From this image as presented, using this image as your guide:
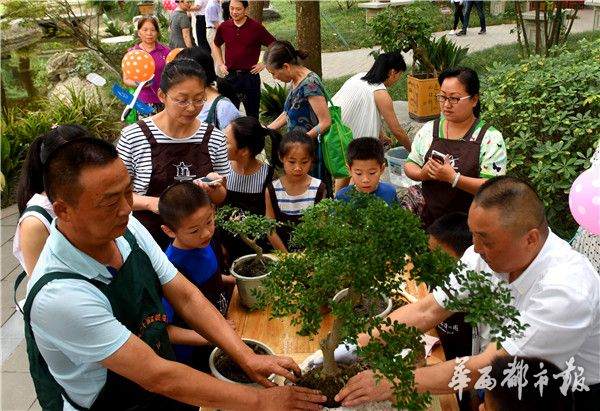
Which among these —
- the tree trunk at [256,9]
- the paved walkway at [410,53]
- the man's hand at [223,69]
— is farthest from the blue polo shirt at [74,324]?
the paved walkway at [410,53]

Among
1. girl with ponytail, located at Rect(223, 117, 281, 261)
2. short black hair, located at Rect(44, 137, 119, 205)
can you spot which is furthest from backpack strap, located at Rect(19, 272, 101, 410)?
girl with ponytail, located at Rect(223, 117, 281, 261)

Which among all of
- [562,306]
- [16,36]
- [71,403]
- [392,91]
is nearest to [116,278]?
[71,403]

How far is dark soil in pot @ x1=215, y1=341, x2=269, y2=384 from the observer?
1967mm

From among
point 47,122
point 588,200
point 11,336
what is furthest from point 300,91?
point 47,122

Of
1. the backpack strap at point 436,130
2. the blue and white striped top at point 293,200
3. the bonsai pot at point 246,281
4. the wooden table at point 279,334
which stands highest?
the backpack strap at point 436,130

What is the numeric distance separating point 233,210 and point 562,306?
49.6 inches

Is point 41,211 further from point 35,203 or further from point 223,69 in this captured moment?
point 223,69

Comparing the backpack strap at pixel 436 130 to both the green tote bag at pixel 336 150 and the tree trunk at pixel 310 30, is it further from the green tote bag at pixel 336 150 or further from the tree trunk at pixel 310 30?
the tree trunk at pixel 310 30

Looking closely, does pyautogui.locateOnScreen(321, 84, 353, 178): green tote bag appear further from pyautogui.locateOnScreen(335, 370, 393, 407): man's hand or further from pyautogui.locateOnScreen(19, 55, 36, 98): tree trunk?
pyautogui.locateOnScreen(19, 55, 36, 98): tree trunk

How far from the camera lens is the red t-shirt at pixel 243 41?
656 cm

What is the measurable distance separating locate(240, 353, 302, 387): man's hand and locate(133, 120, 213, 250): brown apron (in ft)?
4.17

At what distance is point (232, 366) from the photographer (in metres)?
2.02

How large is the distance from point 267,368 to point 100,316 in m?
0.54

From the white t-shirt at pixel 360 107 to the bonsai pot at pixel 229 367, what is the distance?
276 cm
